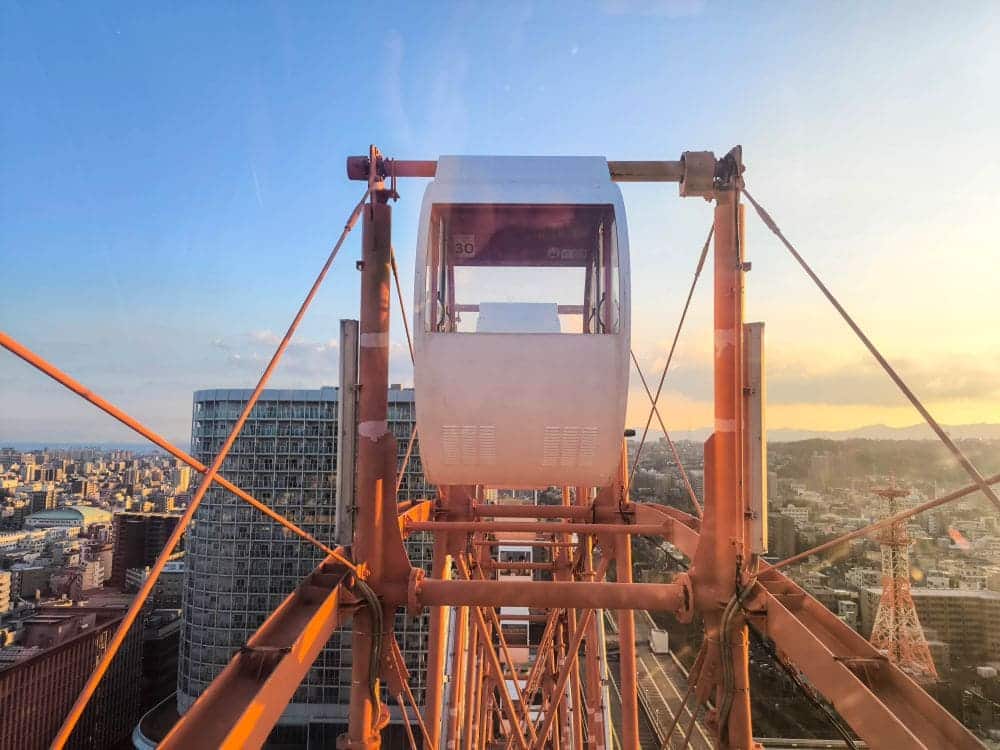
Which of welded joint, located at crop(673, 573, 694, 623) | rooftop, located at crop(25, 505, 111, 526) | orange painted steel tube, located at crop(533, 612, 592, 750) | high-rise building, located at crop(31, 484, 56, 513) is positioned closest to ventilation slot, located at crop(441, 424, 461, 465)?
welded joint, located at crop(673, 573, 694, 623)

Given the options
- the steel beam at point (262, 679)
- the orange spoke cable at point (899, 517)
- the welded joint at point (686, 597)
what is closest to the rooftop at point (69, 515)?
the steel beam at point (262, 679)

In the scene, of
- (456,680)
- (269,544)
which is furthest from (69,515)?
(269,544)

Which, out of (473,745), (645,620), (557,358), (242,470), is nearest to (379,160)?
(557,358)

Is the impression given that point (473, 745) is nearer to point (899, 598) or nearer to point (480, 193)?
point (480, 193)

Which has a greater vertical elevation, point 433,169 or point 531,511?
point 433,169

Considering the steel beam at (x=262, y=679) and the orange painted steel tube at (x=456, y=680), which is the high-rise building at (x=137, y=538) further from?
the steel beam at (x=262, y=679)

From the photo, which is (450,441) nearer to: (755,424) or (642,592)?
(642,592)
